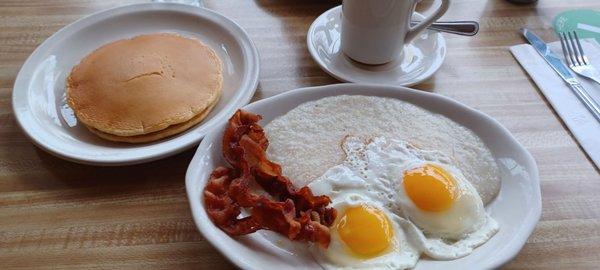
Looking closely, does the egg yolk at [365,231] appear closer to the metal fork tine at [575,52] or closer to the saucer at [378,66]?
the saucer at [378,66]

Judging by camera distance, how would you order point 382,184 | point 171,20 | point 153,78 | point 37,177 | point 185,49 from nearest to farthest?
point 382,184
point 37,177
point 153,78
point 185,49
point 171,20

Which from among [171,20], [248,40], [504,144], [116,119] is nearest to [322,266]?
[504,144]

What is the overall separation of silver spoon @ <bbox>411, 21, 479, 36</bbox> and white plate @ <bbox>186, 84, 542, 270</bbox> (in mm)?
347

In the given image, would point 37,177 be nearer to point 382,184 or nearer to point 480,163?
point 382,184

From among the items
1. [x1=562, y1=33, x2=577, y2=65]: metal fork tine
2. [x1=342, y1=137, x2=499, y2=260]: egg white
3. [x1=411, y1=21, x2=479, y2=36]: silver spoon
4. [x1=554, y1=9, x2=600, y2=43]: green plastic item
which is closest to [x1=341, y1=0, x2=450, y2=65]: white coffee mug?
[x1=411, y1=21, x2=479, y2=36]: silver spoon

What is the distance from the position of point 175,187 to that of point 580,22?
152 cm

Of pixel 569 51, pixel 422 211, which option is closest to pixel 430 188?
pixel 422 211

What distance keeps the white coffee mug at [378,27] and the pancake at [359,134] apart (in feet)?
0.78

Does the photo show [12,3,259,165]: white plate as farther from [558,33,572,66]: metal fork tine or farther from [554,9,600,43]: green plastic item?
[554,9,600,43]: green plastic item

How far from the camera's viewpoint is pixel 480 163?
3.45 ft

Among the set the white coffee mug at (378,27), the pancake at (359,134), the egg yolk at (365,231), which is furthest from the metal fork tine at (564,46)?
the egg yolk at (365,231)

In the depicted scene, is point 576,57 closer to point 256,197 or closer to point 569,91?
point 569,91

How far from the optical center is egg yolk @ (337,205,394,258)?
887mm

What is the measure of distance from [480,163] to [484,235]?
198 mm
